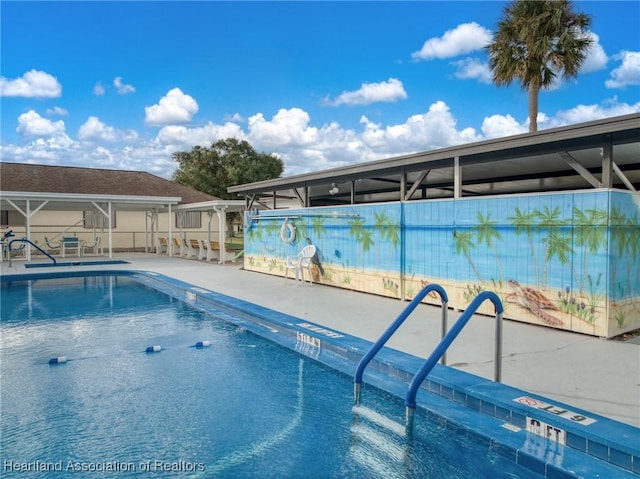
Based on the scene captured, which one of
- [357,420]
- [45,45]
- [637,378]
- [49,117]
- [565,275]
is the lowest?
[357,420]

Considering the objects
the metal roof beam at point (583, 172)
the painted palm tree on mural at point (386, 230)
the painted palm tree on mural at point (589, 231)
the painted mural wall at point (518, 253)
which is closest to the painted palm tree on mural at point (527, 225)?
the painted mural wall at point (518, 253)

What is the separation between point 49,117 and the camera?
62.6ft

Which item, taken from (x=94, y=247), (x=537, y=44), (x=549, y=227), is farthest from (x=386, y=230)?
(x=94, y=247)

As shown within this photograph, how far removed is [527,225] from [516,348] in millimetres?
2041

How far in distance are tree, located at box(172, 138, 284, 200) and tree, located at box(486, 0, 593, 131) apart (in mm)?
23209

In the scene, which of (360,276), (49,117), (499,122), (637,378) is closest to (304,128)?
(499,122)

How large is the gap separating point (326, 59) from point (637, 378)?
18.7 meters

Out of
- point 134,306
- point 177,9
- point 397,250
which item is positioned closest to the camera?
point 397,250

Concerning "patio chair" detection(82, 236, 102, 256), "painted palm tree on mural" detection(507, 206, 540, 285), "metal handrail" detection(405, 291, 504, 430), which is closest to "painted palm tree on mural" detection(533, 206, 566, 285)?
"painted palm tree on mural" detection(507, 206, 540, 285)

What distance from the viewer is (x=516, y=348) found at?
16.9 ft

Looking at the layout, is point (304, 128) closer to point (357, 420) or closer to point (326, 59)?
point (326, 59)

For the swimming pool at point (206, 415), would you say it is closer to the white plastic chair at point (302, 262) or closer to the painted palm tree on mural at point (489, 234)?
A: the painted palm tree on mural at point (489, 234)

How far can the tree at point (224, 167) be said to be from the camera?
34969mm

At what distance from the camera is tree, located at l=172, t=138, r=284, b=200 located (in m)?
35.0
